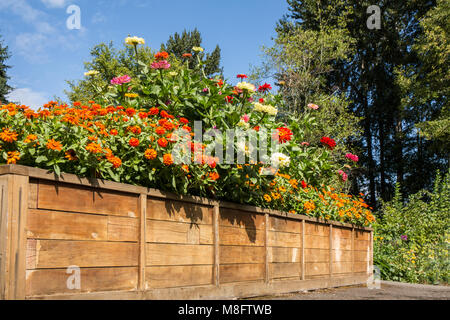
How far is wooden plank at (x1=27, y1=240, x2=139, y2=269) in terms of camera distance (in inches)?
108

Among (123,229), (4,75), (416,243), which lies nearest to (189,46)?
(4,75)

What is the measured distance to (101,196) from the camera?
3197 mm

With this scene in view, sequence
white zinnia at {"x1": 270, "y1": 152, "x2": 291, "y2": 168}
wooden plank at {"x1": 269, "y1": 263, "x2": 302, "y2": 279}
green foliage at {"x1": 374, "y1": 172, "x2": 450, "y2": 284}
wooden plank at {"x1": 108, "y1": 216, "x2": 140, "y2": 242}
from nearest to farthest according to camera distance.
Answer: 1. wooden plank at {"x1": 108, "y1": 216, "x2": 140, "y2": 242}
2. white zinnia at {"x1": 270, "y1": 152, "x2": 291, "y2": 168}
3. wooden plank at {"x1": 269, "y1": 263, "x2": 302, "y2": 279}
4. green foliage at {"x1": 374, "y1": 172, "x2": 450, "y2": 284}

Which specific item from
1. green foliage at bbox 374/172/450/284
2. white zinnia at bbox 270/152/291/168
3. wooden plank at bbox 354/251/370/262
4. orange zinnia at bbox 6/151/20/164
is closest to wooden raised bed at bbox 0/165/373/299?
orange zinnia at bbox 6/151/20/164

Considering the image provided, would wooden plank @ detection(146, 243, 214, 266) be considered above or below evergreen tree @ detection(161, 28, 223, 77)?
below

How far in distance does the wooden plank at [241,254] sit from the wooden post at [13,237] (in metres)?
2.00

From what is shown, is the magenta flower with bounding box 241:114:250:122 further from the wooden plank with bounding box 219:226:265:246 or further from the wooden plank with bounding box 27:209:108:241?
the wooden plank with bounding box 27:209:108:241

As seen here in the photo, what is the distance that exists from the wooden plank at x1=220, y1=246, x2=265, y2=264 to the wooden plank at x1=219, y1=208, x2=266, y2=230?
22cm

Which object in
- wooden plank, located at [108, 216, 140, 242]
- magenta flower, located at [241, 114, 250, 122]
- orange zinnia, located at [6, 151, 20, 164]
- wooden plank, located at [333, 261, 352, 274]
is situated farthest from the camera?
wooden plank, located at [333, 261, 352, 274]

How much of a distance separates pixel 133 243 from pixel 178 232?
505mm

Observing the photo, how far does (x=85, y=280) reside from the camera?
300 cm

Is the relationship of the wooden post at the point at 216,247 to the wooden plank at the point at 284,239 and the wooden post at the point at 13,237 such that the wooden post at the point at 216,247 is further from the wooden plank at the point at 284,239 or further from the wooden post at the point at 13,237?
the wooden post at the point at 13,237

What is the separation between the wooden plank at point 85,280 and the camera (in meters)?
2.71
